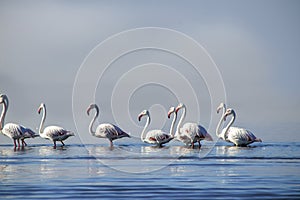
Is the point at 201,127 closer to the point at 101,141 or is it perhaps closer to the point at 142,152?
the point at 142,152

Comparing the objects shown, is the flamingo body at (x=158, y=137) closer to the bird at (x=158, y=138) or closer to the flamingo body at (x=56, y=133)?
the bird at (x=158, y=138)

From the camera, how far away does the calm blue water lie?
52.6 ft

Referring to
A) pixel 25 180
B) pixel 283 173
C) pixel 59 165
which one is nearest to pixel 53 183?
pixel 25 180

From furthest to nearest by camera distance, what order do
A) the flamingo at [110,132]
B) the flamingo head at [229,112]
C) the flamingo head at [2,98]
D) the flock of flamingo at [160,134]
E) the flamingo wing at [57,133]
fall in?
the flamingo head at [2,98] < the flamingo head at [229,112] < the flamingo at [110,132] < the flamingo wing at [57,133] < the flock of flamingo at [160,134]

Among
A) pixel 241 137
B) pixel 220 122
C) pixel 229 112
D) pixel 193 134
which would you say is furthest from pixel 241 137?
pixel 229 112

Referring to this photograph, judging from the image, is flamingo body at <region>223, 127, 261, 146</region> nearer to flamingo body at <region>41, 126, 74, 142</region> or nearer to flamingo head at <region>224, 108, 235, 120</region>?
flamingo head at <region>224, 108, 235, 120</region>

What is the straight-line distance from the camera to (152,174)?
1991 cm

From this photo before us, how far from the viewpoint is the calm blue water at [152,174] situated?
16031mm

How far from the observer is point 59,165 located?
73.4 feet

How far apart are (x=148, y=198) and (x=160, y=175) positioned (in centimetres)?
439

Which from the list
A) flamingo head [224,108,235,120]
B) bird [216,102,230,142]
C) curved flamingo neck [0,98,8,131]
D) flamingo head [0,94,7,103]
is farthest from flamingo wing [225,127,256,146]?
flamingo head [0,94,7,103]

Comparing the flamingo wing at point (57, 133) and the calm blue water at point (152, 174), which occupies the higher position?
the flamingo wing at point (57, 133)

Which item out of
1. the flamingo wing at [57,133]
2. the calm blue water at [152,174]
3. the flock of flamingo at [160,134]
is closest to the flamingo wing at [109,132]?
the flock of flamingo at [160,134]

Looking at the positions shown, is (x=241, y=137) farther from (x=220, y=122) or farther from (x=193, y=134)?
(x=220, y=122)
